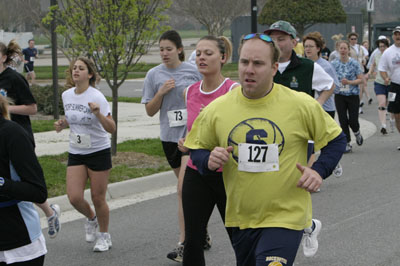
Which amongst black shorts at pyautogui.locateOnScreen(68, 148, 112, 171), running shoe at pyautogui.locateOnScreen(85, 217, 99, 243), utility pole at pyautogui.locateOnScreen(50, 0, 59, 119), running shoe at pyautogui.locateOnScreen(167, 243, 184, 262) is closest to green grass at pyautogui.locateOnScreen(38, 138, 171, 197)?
running shoe at pyautogui.locateOnScreen(85, 217, 99, 243)

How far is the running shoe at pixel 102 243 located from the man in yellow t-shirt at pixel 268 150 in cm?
290

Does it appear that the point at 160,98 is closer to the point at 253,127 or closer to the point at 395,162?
the point at 253,127

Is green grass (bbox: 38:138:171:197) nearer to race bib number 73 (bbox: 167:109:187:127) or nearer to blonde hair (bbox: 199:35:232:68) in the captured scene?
race bib number 73 (bbox: 167:109:187:127)

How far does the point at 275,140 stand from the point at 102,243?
3.24 metres

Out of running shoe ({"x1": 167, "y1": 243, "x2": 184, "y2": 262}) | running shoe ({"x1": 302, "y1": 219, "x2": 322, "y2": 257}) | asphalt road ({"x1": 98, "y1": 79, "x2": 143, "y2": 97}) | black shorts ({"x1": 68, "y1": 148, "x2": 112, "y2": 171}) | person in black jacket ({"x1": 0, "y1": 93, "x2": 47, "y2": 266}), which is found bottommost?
asphalt road ({"x1": 98, "y1": 79, "x2": 143, "y2": 97})

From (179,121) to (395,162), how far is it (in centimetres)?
571

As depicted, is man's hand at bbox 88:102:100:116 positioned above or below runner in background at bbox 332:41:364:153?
above

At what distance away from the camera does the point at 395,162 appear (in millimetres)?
11227

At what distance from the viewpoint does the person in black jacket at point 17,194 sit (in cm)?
396

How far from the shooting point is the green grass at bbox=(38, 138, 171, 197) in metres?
9.10

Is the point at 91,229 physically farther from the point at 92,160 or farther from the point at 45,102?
the point at 45,102

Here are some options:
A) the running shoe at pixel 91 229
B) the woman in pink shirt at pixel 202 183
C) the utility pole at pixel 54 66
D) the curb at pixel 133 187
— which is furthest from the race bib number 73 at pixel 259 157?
the utility pole at pixel 54 66

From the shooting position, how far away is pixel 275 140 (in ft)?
13.0

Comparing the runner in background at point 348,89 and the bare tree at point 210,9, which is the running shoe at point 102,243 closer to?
the runner in background at point 348,89
